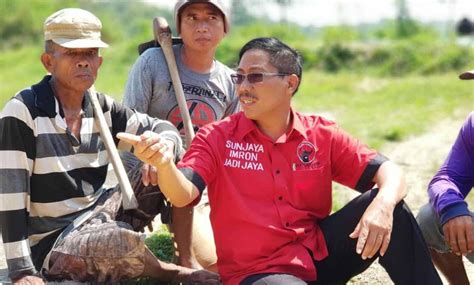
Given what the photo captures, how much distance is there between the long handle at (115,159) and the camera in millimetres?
3773

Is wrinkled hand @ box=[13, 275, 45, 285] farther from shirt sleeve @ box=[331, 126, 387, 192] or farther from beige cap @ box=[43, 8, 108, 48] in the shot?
shirt sleeve @ box=[331, 126, 387, 192]

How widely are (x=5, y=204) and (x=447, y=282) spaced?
2221 millimetres

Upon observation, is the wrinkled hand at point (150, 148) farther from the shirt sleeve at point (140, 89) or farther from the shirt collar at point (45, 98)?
the shirt sleeve at point (140, 89)

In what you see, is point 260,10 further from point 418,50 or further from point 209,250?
point 209,250

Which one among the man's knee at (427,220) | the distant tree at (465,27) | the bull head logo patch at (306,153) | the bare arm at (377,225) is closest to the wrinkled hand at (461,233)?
the man's knee at (427,220)

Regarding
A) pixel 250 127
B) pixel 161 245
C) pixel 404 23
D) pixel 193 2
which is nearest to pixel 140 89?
pixel 193 2

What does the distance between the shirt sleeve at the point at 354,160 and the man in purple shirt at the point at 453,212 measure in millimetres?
338

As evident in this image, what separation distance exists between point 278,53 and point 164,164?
781mm

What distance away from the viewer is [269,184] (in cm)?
361

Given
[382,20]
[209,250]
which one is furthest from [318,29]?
[209,250]

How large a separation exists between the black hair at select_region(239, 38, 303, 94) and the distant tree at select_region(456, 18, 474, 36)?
70.4 feet

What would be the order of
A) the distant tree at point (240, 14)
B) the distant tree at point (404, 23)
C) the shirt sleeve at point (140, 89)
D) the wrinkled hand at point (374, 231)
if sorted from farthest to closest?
the distant tree at point (240, 14)
the distant tree at point (404, 23)
the shirt sleeve at point (140, 89)
the wrinkled hand at point (374, 231)

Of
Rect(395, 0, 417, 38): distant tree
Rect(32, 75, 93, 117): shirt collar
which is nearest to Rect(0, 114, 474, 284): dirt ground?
Rect(32, 75, 93, 117): shirt collar

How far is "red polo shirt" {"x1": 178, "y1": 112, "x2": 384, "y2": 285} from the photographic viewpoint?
11.7ft
